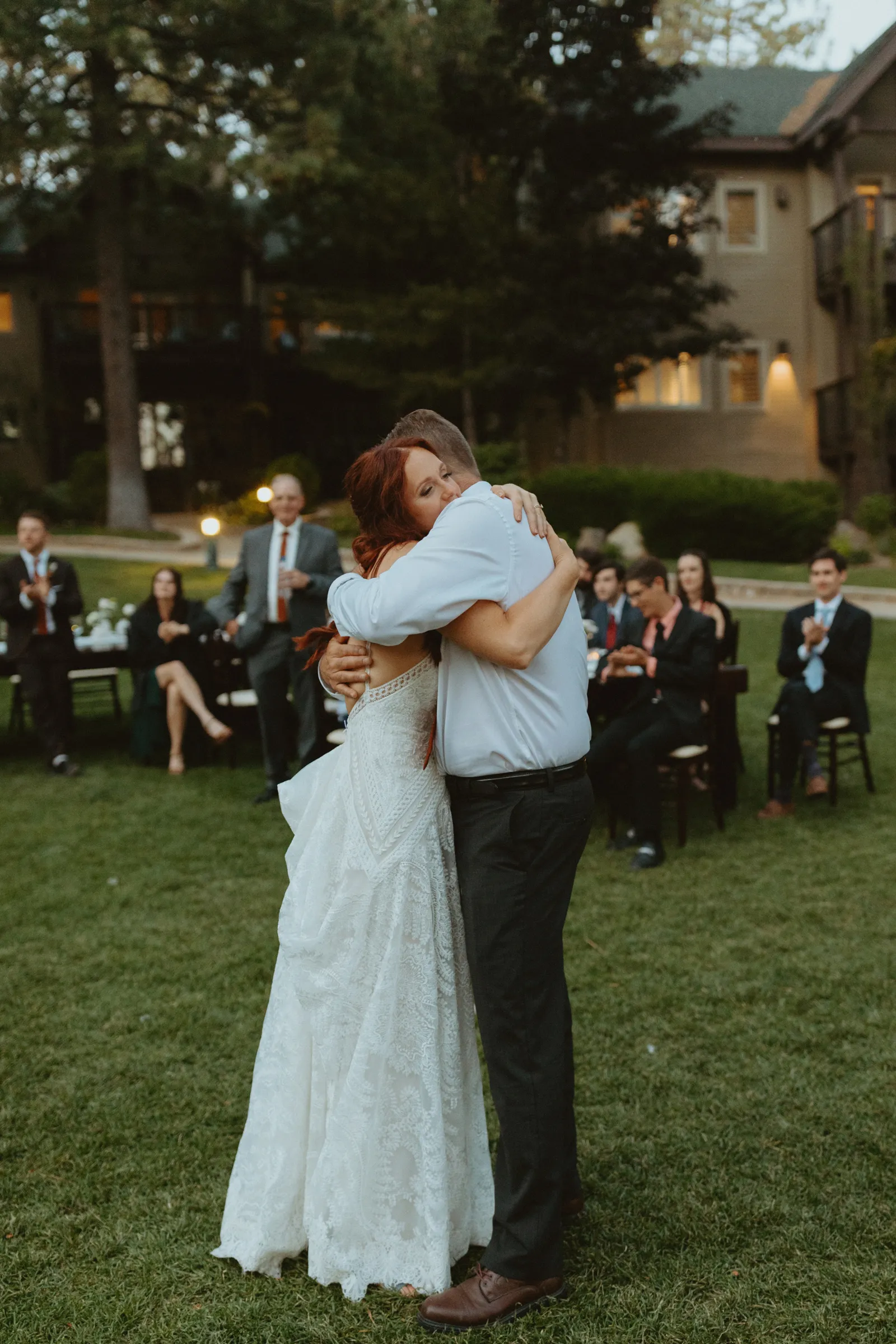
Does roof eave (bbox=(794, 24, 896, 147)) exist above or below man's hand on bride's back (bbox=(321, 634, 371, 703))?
above

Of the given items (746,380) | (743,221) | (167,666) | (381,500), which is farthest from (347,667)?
(743,221)

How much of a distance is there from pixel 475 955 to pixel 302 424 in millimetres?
28280

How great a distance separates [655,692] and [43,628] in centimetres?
485

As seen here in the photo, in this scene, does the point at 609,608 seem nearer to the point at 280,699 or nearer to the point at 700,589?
the point at 700,589

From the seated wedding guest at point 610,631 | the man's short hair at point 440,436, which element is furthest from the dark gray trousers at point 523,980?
the seated wedding guest at point 610,631

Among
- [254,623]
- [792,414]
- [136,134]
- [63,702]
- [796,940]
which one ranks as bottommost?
[796,940]

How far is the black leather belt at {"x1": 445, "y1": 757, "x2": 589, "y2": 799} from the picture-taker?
2744 millimetres

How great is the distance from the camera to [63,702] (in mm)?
9633

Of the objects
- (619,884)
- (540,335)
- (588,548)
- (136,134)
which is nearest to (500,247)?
(540,335)

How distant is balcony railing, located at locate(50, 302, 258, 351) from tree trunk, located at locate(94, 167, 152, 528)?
12.1 feet

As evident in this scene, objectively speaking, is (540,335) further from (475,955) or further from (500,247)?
(475,955)

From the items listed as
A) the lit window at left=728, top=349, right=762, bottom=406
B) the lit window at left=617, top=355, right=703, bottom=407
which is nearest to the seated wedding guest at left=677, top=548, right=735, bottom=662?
the lit window at left=617, top=355, right=703, bottom=407

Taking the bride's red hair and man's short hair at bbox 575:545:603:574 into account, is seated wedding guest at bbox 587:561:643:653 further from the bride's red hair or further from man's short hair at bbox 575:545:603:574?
the bride's red hair

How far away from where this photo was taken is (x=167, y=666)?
9.70 m
